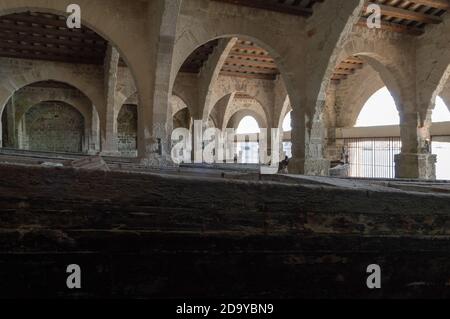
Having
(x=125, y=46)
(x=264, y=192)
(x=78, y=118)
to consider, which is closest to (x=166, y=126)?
(x=125, y=46)

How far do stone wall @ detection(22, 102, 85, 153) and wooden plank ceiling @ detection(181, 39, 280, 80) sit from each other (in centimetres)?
811

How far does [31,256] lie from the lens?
129cm

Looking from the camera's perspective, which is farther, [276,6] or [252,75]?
[252,75]

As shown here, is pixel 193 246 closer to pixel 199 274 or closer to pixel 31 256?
pixel 199 274

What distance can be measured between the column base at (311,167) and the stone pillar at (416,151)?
3.04m

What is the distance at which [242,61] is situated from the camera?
1231cm

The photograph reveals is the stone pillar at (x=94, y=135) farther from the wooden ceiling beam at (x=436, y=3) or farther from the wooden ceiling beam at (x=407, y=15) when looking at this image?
the wooden ceiling beam at (x=436, y=3)

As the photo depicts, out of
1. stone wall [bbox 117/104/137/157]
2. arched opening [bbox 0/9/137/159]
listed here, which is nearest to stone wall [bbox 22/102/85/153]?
stone wall [bbox 117/104/137/157]

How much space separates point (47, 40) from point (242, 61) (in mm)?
6005

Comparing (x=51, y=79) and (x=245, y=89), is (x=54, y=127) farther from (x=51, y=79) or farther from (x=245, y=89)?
(x=245, y=89)

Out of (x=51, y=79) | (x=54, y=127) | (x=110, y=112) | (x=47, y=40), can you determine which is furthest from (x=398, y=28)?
(x=54, y=127)

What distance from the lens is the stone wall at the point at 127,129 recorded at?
59.1 feet

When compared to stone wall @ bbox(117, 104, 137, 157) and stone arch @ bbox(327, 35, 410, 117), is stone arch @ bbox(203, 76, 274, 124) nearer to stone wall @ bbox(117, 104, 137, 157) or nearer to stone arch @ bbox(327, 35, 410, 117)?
stone arch @ bbox(327, 35, 410, 117)

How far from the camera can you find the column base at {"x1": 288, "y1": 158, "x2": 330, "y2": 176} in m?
7.93
